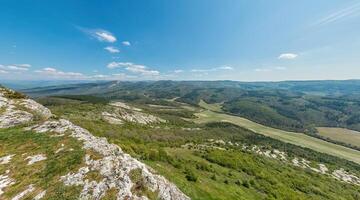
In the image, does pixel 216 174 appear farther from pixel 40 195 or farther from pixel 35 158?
pixel 40 195

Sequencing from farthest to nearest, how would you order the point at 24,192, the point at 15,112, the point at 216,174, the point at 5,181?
the point at 216,174 < the point at 15,112 < the point at 5,181 < the point at 24,192

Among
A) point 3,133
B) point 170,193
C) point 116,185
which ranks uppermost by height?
point 3,133

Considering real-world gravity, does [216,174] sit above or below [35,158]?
below

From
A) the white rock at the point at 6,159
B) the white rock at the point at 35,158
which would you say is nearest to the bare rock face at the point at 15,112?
the white rock at the point at 6,159

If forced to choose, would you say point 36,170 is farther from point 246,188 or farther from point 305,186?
point 305,186

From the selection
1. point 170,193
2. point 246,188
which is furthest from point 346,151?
point 170,193

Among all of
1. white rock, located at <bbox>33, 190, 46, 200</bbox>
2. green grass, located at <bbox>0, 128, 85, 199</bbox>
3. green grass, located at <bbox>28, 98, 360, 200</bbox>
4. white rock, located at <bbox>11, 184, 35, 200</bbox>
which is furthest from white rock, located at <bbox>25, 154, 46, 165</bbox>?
green grass, located at <bbox>28, 98, 360, 200</bbox>

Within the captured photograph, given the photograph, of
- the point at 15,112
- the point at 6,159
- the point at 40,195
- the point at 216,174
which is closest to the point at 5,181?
the point at 6,159

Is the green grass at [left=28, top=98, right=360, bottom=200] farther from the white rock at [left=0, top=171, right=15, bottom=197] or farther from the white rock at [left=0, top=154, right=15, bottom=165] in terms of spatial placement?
the white rock at [left=0, top=154, right=15, bottom=165]

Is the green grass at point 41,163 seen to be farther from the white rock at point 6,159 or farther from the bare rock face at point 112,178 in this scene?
the bare rock face at point 112,178

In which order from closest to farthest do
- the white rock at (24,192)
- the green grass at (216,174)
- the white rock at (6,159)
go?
1. the white rock at (24,192)
2. the white rock at (6,159)
3. the green grass at (216,174)

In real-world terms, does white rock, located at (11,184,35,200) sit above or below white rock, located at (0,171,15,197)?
below
